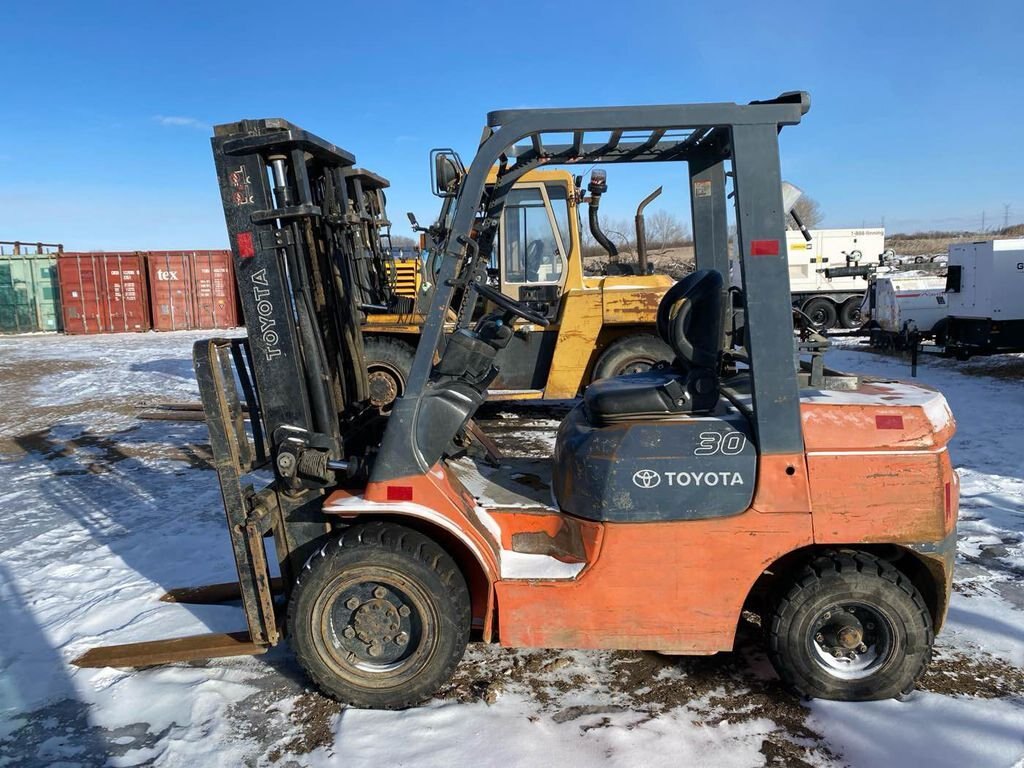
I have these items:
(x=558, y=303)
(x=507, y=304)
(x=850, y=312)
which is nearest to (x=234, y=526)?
(x=507, y=304)

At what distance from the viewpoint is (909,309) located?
16.2 m

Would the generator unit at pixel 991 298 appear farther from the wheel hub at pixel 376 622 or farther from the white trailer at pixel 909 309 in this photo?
the wheel hub at pixel 376 622

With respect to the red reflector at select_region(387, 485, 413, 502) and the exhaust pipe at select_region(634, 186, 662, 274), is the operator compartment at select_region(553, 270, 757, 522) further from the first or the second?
the exhaust pipe at select_region(634, 186, 662, 274)

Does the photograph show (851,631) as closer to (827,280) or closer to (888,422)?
(888,422)

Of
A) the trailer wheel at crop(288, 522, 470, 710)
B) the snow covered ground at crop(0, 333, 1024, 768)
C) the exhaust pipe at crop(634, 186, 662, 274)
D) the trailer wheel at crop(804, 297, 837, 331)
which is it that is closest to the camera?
the snow covered ground at crop(0, 333, 1024, 768)

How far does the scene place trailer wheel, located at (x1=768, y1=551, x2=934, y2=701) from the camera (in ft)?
10.1

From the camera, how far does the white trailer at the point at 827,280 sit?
2223cm

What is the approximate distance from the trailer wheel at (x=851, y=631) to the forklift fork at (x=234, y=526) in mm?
2474

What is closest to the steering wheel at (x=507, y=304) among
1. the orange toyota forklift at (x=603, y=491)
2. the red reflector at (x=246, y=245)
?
the orange toyota forklift at (x=603, y=491)

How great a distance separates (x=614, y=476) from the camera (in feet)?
10.1

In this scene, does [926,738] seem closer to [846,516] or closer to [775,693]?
[775,693]

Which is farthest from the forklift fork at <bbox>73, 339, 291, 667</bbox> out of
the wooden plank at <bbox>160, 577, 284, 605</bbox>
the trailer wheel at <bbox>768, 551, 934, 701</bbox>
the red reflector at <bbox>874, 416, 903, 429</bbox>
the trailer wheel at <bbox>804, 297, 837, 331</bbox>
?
the trailer wheel at <bbox>804, 297, 837, 331</bbox>

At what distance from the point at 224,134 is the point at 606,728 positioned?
10.8ft

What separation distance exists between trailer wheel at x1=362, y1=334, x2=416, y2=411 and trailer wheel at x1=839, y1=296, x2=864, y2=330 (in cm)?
1831
